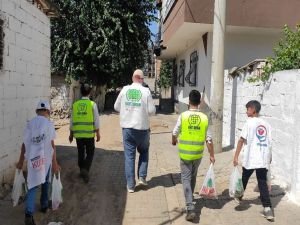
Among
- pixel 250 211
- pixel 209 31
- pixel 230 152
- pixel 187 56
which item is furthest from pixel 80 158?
pixel 187 56

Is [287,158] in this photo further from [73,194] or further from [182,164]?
[73,194]

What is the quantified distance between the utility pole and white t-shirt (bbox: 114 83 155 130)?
11.2 ft

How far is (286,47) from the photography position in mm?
7285

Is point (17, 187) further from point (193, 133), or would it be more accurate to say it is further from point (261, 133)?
point (261, 133)

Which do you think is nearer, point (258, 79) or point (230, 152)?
point (258, 79)

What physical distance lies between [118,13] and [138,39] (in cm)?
171

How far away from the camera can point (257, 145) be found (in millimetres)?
5555

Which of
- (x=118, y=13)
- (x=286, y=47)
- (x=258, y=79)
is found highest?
(x=118, y=13)

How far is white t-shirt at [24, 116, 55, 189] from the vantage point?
5164mm

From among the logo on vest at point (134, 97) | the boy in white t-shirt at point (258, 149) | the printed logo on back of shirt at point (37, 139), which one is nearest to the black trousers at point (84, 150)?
the logo on vest at point (134, 97)

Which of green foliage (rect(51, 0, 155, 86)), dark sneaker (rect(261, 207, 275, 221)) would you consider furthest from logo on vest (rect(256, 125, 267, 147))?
green foliage (rect(51, 0, 155, 86))

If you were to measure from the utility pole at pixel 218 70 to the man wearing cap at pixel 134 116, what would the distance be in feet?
10.9

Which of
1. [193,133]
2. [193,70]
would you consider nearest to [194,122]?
[193,133]

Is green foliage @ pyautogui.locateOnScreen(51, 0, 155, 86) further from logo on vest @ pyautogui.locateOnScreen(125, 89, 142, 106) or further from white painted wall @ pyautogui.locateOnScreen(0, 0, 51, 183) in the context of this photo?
logo on vest @ pyautogui.locateOnScreen(125, 89, 142, 106)
